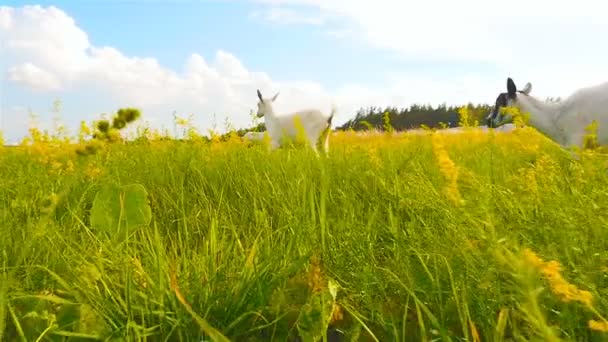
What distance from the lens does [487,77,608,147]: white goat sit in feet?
17.6

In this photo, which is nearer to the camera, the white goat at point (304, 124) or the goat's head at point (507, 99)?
the goat's head at point (507, 99)

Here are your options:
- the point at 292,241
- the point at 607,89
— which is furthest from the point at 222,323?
the point at 607,89

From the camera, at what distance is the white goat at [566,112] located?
211 inches

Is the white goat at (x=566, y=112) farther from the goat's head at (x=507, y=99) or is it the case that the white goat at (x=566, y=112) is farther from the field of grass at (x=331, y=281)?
the field of grass at (x=331, y=281)

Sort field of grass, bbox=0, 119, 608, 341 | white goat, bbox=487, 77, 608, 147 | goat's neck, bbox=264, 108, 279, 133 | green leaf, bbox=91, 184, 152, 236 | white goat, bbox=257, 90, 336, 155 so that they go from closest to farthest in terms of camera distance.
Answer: field of grass, bbox=0, 119, 608, 341, green leaf, bbox=91, 184, 152, 236, white goat, bbox=487, 77, 608, 147, white goat, bbox=257, 90, 336, 155, goat's neck, bbox=264, 108, 279, 133

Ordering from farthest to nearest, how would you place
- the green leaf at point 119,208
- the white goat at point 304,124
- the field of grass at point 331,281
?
1. the white goat at point 304,124
2. the green leaf at point 119,208
3. the field of grass at point 331,281

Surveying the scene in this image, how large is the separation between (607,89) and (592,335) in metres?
4.82

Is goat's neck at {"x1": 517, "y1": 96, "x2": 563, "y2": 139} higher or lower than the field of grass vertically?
higher

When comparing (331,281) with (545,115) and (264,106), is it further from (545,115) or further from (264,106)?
(264,106)

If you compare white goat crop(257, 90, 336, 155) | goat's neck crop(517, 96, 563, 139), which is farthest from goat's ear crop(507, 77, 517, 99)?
white goat crop(257, 90, 336, 155)

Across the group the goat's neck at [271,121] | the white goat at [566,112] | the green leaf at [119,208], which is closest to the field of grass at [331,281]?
the green leaf at [119,208]

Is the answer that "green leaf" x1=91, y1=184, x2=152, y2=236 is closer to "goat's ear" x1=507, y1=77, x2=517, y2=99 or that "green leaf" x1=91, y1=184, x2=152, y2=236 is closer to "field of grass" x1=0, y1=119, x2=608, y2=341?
"field of grass" x1=0, y1=119, x2=608, y2=341

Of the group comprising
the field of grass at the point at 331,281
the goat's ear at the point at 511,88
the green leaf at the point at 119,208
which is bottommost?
the field of grass at the point at 331,281

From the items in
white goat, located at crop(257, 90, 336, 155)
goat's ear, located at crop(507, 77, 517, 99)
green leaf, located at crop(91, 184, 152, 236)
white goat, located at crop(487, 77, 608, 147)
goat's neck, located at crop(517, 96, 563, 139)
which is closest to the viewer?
green leaf, located at crop(91, 184, 152, 236)
